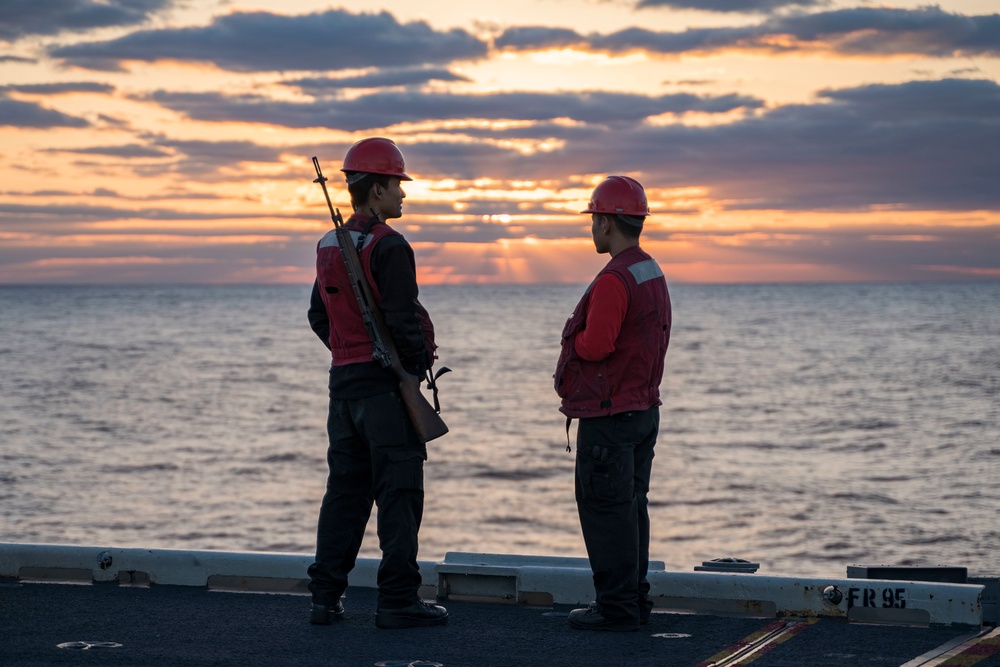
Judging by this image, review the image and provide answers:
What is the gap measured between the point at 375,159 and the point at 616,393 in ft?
4.56

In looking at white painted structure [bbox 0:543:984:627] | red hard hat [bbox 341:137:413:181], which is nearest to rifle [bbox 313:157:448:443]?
red hard hat [bbox 341:137:413:181]

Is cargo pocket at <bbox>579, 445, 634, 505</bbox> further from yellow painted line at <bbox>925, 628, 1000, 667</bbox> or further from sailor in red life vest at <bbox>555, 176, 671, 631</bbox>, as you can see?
yellow painted line at <bbox>925, 628, 1000, 667</bbox>

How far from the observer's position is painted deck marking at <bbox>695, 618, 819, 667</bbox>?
4.44 metres

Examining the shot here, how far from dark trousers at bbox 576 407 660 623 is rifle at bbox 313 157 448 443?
63 centimetres

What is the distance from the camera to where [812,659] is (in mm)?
4453

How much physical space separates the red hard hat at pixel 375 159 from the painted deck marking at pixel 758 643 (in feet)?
7.54

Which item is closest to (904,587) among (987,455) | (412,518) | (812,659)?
(812,659)

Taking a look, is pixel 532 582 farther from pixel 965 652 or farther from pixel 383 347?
pixel 965 652

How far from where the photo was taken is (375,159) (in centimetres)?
500

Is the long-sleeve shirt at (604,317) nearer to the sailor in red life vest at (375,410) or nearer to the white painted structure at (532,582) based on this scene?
the sailor in red life vest at (375,410)

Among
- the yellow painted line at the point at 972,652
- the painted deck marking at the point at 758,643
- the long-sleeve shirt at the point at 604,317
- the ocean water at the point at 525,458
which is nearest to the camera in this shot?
the yellow painted line at the point at 972,652

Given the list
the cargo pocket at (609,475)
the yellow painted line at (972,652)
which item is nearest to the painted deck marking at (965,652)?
the yellow painted line at (972,652)

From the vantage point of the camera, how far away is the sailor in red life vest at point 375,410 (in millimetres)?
4914

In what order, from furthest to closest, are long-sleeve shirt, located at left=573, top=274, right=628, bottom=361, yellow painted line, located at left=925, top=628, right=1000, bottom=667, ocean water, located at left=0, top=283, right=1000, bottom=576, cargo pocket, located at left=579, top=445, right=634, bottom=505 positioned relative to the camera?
1. ocean water, located at left=0, top=283, right=1000, bottom=576
2. cargo pocket, located at left=579, top=445, right=634, bottom=505
3. long-sleeve shirt, located at left=573, top=274, right=628, bottom=361
4. yellow painted line, located at left=925, top=628, right=1000, bottom=667
